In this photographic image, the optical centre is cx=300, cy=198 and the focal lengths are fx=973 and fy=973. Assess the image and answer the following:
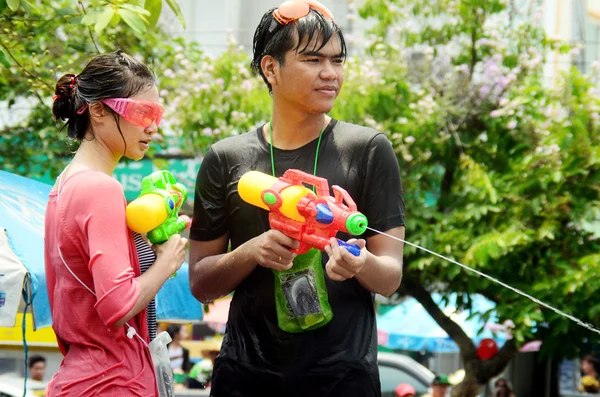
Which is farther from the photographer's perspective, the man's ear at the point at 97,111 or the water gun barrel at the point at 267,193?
the man's ear at the point at 97,111

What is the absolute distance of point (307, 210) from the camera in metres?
2.63

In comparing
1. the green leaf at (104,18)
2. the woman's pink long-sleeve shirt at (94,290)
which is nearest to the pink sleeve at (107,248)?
the woman's pink long-sleeve shirt at (94,290)

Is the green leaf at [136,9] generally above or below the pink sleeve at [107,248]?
above

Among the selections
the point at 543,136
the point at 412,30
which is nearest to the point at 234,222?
the point at 543,136

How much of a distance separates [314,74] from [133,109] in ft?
1.85

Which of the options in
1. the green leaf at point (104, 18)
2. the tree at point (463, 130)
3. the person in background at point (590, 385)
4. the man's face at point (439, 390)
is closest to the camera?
the green leaf at point (104, 18)

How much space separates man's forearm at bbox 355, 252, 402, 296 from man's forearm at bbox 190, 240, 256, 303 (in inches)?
13.3

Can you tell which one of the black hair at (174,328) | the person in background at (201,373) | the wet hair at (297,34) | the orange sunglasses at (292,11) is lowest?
the black hair at (174,328)

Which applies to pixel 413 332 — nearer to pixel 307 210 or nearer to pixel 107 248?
pixel 307 210

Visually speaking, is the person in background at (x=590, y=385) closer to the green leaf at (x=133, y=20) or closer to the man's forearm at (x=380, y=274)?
the green leaf at (x=133, y=20)

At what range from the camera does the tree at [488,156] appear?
7.55 m

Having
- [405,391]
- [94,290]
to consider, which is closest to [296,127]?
[94,290]

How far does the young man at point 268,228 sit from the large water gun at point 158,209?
0.24 meters

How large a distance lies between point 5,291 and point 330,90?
7.74 ft
